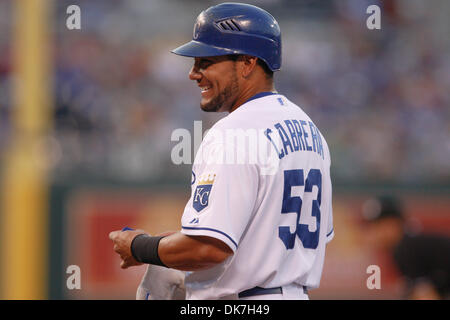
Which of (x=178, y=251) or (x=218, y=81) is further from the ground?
(x=218, y=81)

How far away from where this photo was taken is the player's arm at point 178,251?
93.4 inches

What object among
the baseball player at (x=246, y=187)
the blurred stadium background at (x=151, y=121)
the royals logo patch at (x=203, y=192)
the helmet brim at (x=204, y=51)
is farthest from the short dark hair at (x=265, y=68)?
the blurred stadium background at (x=151, y=121)

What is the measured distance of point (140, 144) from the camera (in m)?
6.99

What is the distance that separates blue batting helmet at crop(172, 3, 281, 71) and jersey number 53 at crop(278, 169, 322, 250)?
458 mm

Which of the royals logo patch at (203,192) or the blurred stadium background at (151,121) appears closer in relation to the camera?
the royals logo patch at (203,192)

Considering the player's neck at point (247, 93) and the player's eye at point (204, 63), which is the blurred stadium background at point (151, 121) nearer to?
the player's neck at point (247, 93)

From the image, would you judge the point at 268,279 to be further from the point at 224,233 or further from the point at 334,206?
the point at 334,206

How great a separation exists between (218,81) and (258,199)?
0.50 meters

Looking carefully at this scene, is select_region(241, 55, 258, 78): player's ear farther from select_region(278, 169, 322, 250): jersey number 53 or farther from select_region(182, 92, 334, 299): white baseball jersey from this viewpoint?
select_region(278, 169, 322, 250): jersey number 53

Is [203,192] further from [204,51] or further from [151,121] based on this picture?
[151,121]

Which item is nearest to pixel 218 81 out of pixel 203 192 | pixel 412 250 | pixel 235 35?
pixel 235 35

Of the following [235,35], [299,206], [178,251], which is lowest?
[178,251]

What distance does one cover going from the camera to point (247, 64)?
2.67 metres
